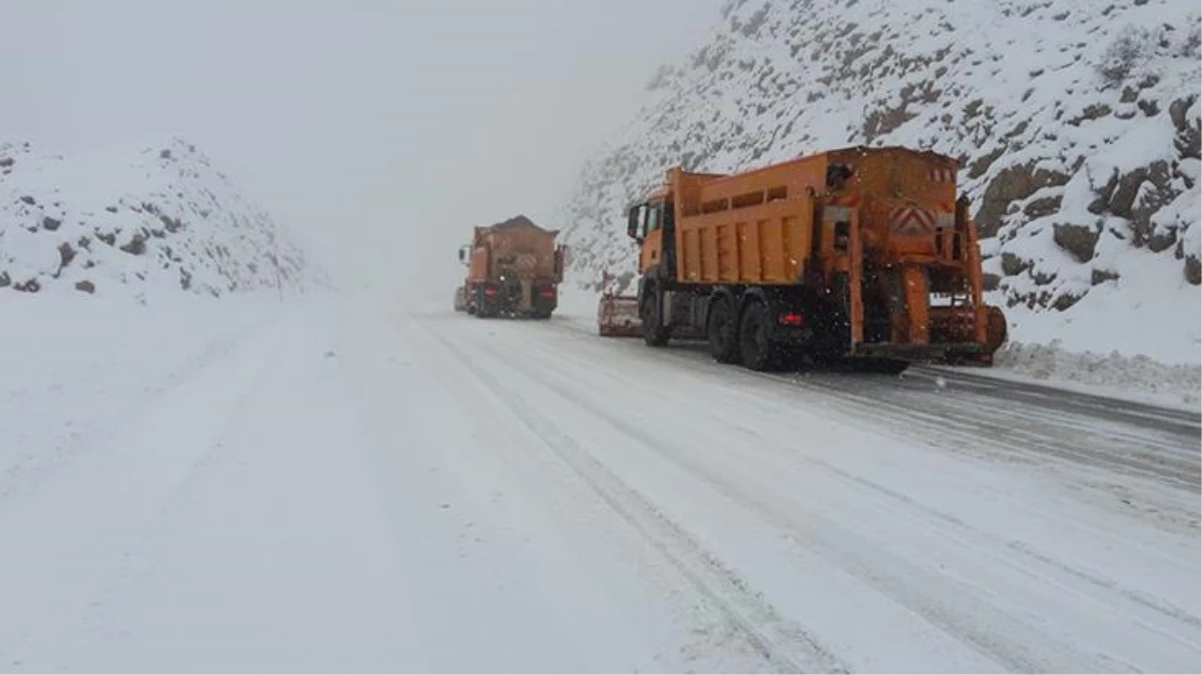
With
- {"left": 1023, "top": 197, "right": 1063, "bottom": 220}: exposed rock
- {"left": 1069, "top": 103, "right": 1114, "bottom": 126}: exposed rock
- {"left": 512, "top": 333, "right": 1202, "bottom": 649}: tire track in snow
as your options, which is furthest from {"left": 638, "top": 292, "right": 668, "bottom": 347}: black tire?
{"left": 512, "top": 333, "right": 1202, "bottom": 649}: tire track in snow

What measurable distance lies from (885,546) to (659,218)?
40.0 feet

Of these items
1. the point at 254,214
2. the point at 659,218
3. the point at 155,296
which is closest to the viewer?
the point at 659,218

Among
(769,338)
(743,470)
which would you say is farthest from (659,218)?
(743,470)

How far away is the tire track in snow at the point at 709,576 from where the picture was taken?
3.06 meters

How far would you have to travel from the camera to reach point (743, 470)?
5746 mm

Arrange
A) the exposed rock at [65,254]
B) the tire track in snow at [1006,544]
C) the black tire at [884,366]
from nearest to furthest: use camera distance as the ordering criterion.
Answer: the tire track in snow at [1006,544], the black tire at [884,366], the exposed rock at [65,254]

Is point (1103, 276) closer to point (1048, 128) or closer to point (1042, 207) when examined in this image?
point (1042, 207)

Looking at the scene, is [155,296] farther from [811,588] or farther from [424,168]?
[424,168]

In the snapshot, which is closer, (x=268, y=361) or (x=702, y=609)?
(x=702, y=609)

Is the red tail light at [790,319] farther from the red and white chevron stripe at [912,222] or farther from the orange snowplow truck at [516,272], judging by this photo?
the orange snowplow truck at [516,272]

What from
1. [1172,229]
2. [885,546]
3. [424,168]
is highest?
[424,168]

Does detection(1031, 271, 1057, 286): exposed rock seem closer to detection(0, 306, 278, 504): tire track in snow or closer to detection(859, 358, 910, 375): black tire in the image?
detection(859, 358, 910, 375): black tire

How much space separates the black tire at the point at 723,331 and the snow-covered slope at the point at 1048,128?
512 centimetres

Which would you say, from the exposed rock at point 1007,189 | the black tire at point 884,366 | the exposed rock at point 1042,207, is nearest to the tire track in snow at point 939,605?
the black tire at point 884,366
